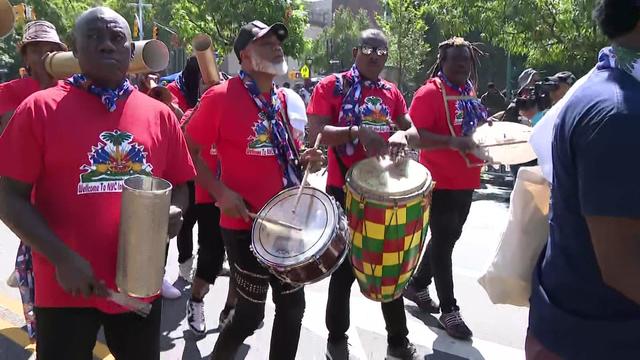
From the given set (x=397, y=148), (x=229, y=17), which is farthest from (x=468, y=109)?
(x=229, y=17)

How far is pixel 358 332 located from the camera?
15.1 ft

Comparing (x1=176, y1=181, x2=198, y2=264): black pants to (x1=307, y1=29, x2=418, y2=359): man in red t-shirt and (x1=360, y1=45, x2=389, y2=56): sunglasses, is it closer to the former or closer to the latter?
(x1=307, y1=29, x2=418, y2=359): man in red t-shirt

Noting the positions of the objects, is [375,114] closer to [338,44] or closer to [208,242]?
[208,242]

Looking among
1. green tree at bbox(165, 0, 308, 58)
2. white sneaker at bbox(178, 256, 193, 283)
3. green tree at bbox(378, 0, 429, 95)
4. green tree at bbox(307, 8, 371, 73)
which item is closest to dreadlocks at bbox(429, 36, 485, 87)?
white sneaker at bbox(178, 256, 193, 283)

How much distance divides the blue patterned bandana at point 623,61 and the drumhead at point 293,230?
157cm

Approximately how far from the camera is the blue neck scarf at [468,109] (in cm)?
452

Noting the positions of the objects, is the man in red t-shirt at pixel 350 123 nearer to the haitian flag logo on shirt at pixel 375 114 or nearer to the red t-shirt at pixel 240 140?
the haitian flag logo on shirt at pixel 375 114

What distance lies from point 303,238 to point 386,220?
557mm

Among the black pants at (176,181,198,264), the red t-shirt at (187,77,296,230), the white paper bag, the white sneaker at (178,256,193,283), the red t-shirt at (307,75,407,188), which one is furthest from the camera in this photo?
the white sneaker at (178,256,193,283)

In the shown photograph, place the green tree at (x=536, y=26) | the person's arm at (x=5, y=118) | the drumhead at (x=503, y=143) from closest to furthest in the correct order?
the drumhead at (x=503, y=143), the person's arm at (x=5, y=118), the green tree at (x=536, y=26)

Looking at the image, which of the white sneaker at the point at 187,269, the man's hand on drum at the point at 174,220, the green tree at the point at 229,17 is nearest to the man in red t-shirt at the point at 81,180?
the man's hand on drum at the point at 174,220

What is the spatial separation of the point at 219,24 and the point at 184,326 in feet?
45.0

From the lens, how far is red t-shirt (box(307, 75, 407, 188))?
399 cm

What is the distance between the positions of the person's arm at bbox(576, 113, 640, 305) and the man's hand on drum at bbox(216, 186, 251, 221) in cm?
186
